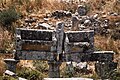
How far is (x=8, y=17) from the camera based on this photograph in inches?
598

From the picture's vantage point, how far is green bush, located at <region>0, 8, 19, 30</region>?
49.5ft

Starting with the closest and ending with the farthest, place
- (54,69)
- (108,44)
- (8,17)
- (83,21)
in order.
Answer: (54,69)
(108,44)
(8,17)
(83,21)

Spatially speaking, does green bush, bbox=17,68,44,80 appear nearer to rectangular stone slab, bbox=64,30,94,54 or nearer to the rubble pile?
rectangular stone slab, bbox=64,30,94,54

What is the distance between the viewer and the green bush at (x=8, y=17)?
594 inches

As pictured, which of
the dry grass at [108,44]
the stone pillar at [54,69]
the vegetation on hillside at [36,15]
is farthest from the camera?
the dry grass at [108,44]

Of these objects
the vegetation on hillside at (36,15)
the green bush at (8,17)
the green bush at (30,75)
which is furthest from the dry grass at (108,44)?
the green bush at (30,75)

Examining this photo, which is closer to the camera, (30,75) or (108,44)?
(30,75)

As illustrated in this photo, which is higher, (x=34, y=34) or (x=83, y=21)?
(x=34, y=34)

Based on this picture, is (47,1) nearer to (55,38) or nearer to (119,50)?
(119,50)

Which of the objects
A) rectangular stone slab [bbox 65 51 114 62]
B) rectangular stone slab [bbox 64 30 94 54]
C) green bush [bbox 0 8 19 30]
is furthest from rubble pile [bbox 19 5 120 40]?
rectangular stone slab [bbox 64 30 94 54]

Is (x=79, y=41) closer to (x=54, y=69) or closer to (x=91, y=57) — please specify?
(x=91, y=57)

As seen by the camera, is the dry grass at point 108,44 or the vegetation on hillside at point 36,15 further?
the dry grass at point 108,44

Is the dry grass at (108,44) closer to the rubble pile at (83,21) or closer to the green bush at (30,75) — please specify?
the rubble pile at (83,21)

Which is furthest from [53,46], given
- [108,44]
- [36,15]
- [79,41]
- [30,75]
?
[36,15]
